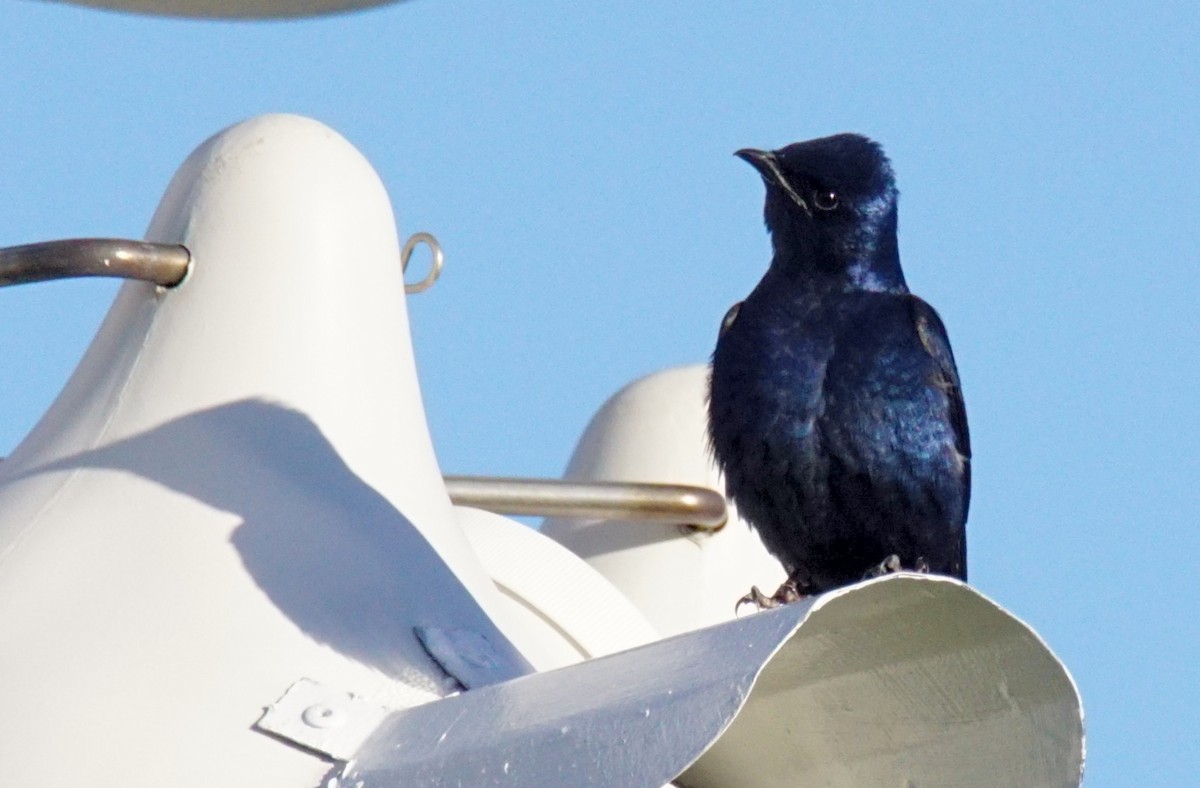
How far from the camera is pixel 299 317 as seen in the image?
3490 mm

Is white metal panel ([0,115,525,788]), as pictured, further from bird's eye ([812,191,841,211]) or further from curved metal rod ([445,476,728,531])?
bird's eye ([812,191,841,211])

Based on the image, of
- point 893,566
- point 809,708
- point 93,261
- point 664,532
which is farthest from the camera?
point 664,532

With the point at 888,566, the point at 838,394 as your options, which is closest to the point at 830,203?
the point at 838,394

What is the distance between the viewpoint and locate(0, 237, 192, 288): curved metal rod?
3.36 meters

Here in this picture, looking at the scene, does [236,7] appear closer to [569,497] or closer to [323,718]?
[323,718]

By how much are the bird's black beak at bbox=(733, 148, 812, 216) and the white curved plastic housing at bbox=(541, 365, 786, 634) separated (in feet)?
3.15

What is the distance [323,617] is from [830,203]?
2.06 metres

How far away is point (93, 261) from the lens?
3.35m

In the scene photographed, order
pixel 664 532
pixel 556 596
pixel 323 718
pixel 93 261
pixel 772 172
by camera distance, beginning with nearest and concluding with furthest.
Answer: pixel 323 718, pixel 93 261, pixel 556 596, pixel 772 172, pixel 664 532

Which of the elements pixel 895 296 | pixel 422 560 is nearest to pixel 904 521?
pixel 895 296

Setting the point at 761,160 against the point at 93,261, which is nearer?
the point at 93,261

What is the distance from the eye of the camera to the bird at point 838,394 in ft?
15.1

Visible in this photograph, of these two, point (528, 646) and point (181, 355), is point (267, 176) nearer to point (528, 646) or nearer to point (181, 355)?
point (181, 355)

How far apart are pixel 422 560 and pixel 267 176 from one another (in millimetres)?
726
